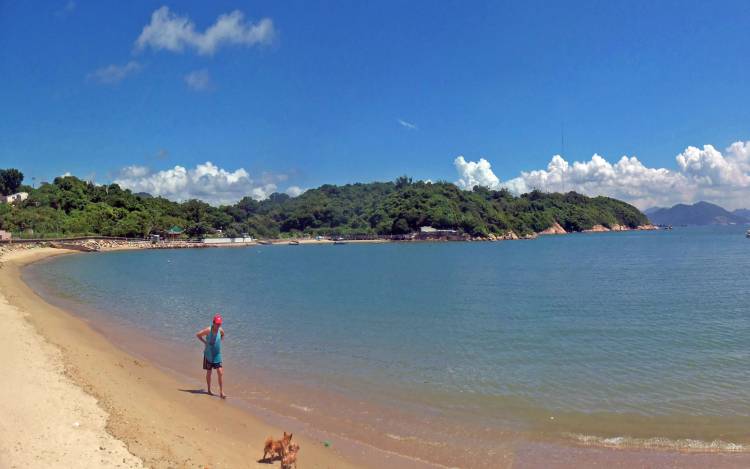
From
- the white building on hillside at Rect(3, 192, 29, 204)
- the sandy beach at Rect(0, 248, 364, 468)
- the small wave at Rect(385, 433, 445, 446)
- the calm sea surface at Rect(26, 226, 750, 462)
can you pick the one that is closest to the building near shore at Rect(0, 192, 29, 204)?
the white building on hillside at Rect(3, 192, 29, 204)

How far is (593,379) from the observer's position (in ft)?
45.6

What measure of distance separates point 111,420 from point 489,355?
11833 millimetres

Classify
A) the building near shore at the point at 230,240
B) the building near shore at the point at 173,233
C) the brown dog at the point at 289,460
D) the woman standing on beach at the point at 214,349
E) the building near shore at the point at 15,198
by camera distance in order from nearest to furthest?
the brown dog at the point at 289,460
the woman standing on beach at the point at 214,349
the building near shore at the point at 15,198
the building near shore at the point at 173,233
the building near shore at the point at 230,240

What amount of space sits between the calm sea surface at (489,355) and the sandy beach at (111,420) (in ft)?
5.55

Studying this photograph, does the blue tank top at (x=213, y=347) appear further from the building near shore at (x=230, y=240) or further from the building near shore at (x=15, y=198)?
the building near shore at (x=15, y=198)

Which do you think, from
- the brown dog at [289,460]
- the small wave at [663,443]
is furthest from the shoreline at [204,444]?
the brown dog at [289,460]

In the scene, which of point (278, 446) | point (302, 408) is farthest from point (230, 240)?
point (278, 446)

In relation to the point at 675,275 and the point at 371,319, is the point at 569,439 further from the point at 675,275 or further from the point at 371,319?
the point at 675,275

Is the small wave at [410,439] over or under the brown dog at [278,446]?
under

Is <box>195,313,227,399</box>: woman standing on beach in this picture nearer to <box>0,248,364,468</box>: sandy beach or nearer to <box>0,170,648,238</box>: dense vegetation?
<box>0,248,364,468</box>: sandy beach

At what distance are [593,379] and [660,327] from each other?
995 centimetres

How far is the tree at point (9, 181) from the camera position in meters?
136

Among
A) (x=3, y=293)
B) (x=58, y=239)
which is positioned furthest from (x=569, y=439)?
(x=58, y=239)

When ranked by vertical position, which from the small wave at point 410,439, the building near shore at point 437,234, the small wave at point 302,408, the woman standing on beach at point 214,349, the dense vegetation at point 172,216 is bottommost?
the small wave at point 410,439
